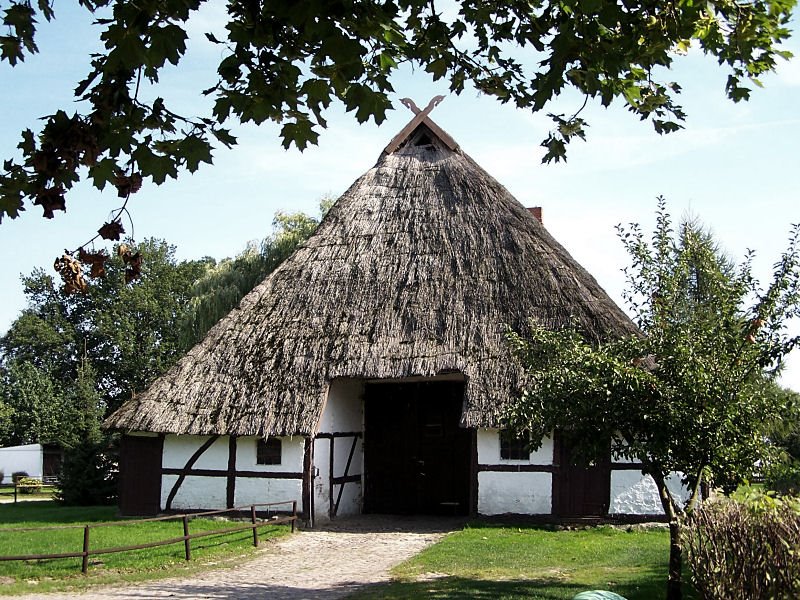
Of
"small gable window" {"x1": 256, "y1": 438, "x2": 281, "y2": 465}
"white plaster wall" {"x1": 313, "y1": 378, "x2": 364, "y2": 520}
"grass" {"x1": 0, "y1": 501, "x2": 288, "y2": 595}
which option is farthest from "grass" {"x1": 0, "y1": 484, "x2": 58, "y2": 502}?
"white plaster wall" {"x1": 313, "y1": 378, "x2": 364, "y2": 520}

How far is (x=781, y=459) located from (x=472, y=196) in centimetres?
1214

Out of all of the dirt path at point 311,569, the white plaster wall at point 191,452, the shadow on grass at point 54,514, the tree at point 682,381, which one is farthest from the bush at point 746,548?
the shadow on grass at point 54,514

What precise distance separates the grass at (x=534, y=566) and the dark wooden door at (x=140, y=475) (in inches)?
273

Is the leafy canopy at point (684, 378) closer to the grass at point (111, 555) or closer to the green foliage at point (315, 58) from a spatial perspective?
the green foliage at point (315, 58)

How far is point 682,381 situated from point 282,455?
10203mm

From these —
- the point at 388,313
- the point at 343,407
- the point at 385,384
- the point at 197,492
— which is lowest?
the point at 197,492

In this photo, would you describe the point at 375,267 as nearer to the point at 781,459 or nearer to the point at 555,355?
the point at 555,355

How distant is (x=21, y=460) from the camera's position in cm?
4000

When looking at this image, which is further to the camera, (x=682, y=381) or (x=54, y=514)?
(x=54, y=514)

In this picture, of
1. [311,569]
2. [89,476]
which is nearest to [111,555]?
[311,569]

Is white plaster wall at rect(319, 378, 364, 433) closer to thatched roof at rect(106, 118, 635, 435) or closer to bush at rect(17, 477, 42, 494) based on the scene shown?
thatched roof at rect(106, 118, 635, 435)

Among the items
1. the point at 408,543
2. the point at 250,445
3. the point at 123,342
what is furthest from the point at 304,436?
the point at 123,342

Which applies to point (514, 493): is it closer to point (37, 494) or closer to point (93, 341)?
point (37, 494)

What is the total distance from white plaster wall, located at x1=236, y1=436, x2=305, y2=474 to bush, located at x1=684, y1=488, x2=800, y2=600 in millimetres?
11073
